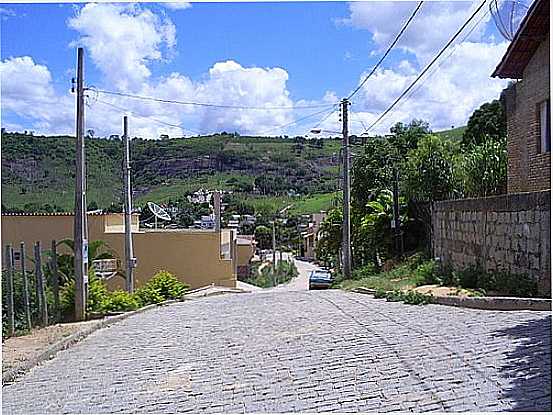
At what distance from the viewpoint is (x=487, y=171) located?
19.8 meters

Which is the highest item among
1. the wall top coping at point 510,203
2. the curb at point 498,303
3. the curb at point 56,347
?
the wall top coping at point 510,203

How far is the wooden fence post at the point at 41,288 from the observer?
13.5 metres

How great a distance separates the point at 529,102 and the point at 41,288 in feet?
34.9

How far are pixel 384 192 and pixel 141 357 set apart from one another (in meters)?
23.3

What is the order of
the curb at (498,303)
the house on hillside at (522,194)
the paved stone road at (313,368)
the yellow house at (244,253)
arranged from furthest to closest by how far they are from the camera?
the yellow house at (244,253) < the house on hillside at (522,194) < the curb at (498,303) < the paved stone road at (313,368)

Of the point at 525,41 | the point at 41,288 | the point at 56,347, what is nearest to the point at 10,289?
the point at 56,347

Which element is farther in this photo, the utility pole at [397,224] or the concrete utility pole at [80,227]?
the utility pole at [397,224]

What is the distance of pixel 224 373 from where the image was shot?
27.8ft

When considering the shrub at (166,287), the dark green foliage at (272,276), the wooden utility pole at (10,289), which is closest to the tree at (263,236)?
the dark green foliage at (272,276)

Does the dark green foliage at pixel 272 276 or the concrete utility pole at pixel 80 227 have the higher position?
the concrete utility pole at pixel 80 227

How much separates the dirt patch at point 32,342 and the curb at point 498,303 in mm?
6947

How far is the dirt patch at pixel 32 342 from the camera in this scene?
10.4 m

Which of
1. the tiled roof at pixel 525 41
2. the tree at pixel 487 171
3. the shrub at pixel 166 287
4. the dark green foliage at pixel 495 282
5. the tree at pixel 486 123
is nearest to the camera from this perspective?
the dark green foliage at pixel 495 282

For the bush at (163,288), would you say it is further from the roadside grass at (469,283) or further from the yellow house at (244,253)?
the yellow house at (244,253)
